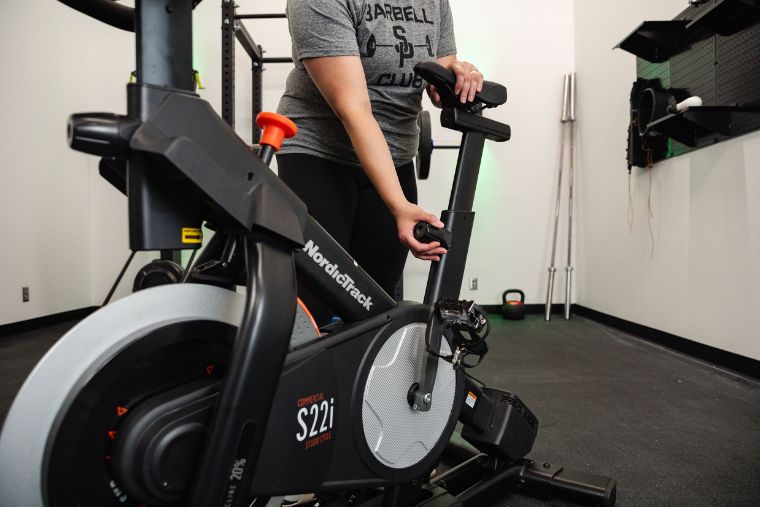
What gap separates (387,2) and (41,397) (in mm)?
931

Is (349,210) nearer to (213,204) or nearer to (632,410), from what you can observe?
(213,204)

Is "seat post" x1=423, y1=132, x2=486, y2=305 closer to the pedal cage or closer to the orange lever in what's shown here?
the pedal cage

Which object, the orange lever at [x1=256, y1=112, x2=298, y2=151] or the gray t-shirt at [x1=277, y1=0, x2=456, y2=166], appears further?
the gray t-shirt at [x1=277, y1=0, x2=456, y2=166]

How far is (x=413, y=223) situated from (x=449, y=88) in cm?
28

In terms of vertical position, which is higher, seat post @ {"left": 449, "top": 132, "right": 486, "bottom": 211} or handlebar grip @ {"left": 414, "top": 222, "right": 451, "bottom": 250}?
seat post @ {"left": 449, "top": 132, "right": 486, "bottom": 211}

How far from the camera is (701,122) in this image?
219cm

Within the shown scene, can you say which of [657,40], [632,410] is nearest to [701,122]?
[657,40]

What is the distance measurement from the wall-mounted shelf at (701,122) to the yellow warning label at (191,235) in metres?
2.37

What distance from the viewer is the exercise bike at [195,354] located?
1.69ft

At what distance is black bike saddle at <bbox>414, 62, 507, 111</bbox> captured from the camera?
0.88 metres

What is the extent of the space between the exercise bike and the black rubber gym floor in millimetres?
660

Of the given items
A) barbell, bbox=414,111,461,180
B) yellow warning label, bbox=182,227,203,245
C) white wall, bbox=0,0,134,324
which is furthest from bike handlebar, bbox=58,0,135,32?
white wall, bbox=0,0,134,324

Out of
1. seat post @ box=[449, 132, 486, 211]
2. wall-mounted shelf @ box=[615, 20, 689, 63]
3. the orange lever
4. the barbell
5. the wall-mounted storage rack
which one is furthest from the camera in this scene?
wall-mounted shelf @ box=[615, 20, 689, 63]

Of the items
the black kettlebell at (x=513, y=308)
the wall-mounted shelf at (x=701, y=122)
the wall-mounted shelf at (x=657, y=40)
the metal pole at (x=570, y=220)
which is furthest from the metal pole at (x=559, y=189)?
the wall-mounted shelf at (x=701, y=122)
